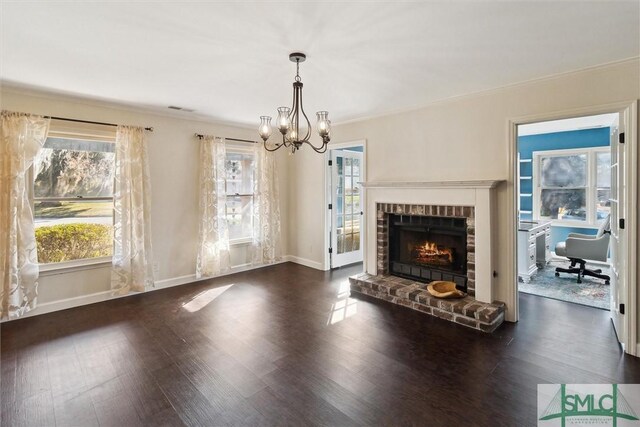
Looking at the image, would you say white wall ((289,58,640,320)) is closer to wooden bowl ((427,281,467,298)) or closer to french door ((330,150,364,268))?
wooden bowl ((427,281,467,298))

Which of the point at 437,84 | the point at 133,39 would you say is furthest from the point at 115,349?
the point at 437,84

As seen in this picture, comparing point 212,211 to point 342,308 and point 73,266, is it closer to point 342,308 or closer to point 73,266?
point 73,266

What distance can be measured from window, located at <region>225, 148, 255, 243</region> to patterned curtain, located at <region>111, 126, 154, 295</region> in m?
1.40

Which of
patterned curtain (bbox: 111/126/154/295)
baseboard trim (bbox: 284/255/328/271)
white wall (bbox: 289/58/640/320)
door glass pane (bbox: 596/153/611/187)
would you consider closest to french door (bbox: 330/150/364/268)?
baseboard trim (bbox: 284/255/328/271)

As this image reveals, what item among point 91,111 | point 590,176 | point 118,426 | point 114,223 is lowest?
point 118,426

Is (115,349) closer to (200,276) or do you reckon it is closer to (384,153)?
(200,276)

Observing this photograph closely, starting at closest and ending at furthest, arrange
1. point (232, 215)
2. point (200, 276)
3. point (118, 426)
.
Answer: point (118, 426)
point (200, 276)
point (232, 215)

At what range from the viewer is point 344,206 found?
5742 millimetres

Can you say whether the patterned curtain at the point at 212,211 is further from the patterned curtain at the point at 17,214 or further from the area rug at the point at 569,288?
the area rug at the point at 569,288

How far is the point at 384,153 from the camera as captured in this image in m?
4.56

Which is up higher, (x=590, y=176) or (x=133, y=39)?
(x=133, y=39)

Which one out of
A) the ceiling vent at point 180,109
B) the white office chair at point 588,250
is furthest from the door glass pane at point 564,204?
the ceiling vent at point 180,109

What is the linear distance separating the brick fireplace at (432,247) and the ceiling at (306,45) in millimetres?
1252

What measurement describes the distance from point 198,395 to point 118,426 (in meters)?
0.47
